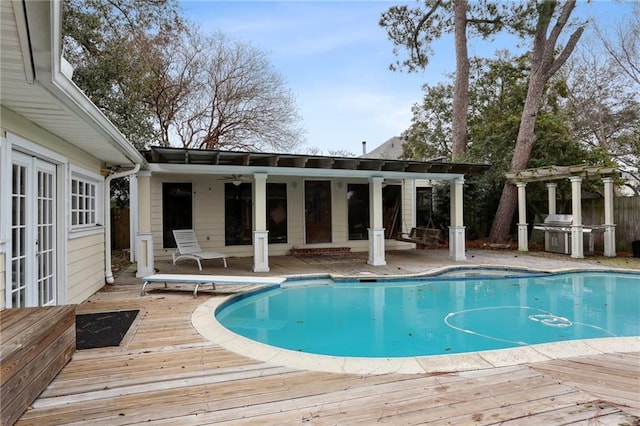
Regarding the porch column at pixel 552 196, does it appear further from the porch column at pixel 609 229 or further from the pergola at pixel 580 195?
the porch column at pixel 609 229

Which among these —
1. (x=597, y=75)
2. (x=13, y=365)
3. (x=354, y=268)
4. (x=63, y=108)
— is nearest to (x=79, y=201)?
(x=63, y=108)

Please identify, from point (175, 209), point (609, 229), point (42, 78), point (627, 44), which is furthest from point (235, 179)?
point (627, 44)

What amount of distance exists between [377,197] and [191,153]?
169 inches

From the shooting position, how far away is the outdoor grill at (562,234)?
1028cm

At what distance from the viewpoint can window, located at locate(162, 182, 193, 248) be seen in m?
9.84

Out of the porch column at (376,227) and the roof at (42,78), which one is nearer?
the roof at (42,78)

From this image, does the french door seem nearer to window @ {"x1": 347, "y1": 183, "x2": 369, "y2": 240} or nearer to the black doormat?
the black doormat

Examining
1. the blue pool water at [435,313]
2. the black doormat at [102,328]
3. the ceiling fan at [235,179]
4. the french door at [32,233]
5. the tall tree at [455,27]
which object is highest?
the tall tree at [455,27]

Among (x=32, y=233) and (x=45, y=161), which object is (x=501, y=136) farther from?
(x=32, y=233)

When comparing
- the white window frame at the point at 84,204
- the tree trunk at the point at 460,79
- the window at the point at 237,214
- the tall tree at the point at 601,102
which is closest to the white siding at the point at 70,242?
the white window frame at the point at 84,204

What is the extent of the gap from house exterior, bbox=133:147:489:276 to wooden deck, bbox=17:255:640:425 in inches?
183

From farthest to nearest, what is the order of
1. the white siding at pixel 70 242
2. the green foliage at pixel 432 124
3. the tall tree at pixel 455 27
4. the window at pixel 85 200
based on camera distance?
the green foliage at pixel 432 124
the tall tree at pixel 455 27
the window at pixel 85 200
the white siding at pixel 70 242

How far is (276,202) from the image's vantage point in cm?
1070

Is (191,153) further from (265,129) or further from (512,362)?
(265,129)
